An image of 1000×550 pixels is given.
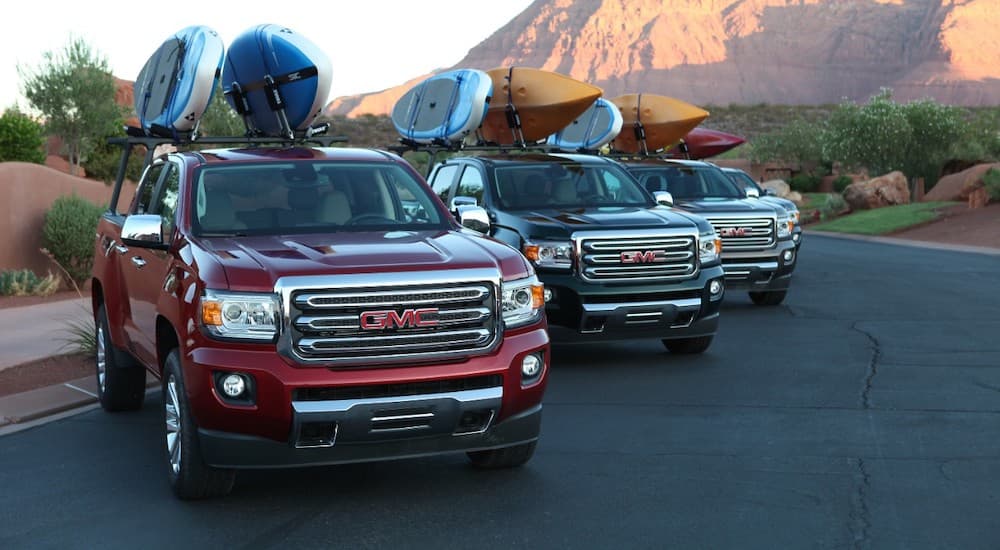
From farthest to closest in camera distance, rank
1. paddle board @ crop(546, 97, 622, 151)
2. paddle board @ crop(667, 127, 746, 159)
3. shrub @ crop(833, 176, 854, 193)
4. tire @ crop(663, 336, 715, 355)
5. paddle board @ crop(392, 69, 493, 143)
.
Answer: shrub @ crop(833, 176, 854, 193), paddle board @ crop(667, 127, 746, 159), paddle board @ crop(546, 97, 622, 151), paddle board @ crop(392, 69, 493, 143), tire @ crop(663, 336, 715, 355)

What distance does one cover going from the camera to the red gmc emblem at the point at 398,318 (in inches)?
258

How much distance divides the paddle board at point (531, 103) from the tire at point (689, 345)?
6.67 meters

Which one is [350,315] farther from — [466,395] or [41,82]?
[41,82]

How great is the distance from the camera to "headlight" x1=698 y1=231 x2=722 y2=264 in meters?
12.2

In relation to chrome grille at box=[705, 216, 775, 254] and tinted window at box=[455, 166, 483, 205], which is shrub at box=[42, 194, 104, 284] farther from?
chrome grille at box=[705, 216, 775, 254]

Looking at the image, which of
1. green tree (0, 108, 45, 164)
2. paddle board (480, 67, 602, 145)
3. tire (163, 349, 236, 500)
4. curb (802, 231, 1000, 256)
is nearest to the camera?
tire (163, 349, 236, 500)

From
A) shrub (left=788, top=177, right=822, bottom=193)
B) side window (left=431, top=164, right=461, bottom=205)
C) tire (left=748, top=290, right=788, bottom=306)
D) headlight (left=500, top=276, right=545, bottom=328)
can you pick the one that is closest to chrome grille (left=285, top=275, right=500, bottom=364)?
headlight (left=500, top=276, right=545, bottom=328)

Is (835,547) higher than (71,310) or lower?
higher

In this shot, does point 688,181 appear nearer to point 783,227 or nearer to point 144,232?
point 783,227

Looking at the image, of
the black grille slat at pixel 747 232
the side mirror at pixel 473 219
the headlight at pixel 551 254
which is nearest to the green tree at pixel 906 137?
the black grille slat at pixel 747 232

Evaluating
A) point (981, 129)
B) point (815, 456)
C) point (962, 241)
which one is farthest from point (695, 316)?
point (981, 129)

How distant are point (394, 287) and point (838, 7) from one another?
193743 mm

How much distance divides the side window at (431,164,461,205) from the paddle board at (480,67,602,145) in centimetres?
392

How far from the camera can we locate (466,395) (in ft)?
22.0
